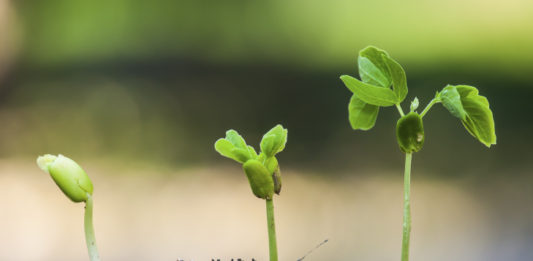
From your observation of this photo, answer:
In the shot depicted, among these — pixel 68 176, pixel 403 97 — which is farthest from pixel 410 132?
pixel 68 176

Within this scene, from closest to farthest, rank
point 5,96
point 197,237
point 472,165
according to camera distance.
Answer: point 197,237 < point 472,165 < point 5,96

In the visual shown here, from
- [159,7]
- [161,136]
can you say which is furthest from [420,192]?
[159,7]

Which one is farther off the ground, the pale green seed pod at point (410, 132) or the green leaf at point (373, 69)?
the green leaf at point (373, 69)

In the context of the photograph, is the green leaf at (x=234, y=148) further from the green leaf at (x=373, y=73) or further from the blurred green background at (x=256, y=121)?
the blurred green background at (x=256, y=121)

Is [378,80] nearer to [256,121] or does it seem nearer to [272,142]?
[272,142]

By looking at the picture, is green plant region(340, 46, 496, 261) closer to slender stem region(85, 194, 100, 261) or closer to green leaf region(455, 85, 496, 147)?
green leaf region(455, 85, 496, 147)

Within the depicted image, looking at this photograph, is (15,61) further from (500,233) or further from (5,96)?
(500,233)

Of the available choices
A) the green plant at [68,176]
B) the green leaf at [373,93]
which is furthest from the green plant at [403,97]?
the green plant at [68,176]
